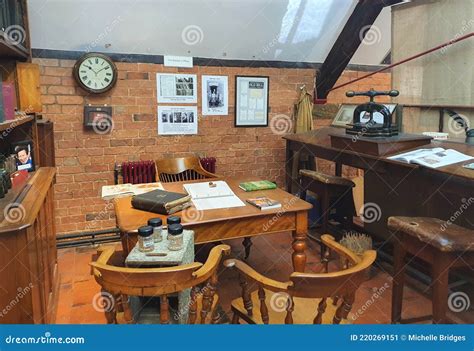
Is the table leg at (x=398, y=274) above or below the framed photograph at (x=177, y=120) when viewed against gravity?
below

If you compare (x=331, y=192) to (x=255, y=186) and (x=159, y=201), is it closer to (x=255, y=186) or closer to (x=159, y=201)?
(x=255, y=186)

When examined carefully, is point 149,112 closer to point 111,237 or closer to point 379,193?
point 111,237

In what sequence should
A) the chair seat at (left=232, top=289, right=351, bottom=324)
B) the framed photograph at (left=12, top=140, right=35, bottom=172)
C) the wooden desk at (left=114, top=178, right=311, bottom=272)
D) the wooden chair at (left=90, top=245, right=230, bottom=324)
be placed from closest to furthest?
the wooden chair at (left=90, top=245, right=230, bottom=324) → the chair seat at (left=232, top=289, right=351, bottom=324) → the wooden desk at (left=114, top=178, right=311, bottom=272) → the framed photograph at (left=12, top=140, right=35, bottom=172)

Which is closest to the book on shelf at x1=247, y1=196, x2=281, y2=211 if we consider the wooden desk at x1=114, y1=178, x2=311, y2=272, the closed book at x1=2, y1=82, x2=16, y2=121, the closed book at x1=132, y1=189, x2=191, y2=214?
the wooden desk at x1=114, y1=178, x2=311, y2=272

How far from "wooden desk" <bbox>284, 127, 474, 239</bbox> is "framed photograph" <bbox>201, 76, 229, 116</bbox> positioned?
773mm

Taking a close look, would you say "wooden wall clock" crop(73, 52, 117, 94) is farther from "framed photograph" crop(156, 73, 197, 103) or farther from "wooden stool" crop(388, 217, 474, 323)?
"wooden stool" crop(388, 217, 474, 323)

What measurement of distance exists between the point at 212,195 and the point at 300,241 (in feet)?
2.02

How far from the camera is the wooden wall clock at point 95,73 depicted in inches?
131

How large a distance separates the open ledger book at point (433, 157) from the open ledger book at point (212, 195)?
3.51ft

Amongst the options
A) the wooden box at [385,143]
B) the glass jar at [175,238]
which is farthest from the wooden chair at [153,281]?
the wooden box at [385,143]

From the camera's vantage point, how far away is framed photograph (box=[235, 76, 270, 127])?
156 inches

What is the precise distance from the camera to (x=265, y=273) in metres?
3.00

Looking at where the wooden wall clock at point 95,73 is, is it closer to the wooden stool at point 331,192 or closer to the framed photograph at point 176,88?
the framed photograph at point 176,88

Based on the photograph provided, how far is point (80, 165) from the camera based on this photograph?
355 centimetres
